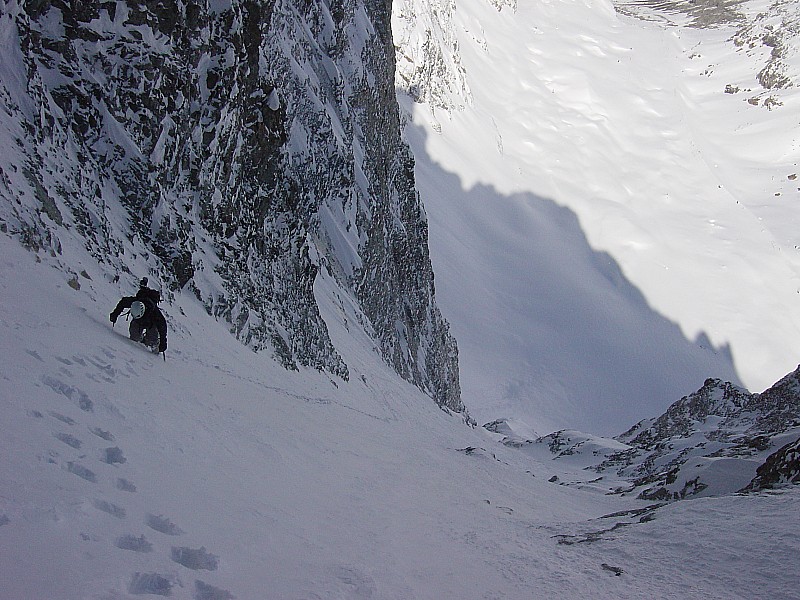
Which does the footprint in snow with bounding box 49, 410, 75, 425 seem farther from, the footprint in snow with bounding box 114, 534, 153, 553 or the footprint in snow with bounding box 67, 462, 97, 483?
the footprint in snow with bounding box 114, 534, 153, 553

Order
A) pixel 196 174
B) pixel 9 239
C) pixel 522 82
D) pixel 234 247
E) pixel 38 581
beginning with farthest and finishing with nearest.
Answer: pixel 522 82
pixel 234 247
pixel 196 174
pixel 9 239
pixel 38 581

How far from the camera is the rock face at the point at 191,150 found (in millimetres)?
10156

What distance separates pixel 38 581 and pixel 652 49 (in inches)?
4371

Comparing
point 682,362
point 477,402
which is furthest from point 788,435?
point 682,362

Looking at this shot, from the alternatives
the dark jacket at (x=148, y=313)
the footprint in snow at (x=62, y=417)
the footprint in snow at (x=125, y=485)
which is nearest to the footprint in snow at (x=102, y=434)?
the footprint in snow at (x=62, y=417)

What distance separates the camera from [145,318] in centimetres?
832

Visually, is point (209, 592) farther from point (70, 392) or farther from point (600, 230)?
point (600, 230)

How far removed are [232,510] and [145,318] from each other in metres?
4.18

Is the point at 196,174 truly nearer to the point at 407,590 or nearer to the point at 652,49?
the point at 407,590

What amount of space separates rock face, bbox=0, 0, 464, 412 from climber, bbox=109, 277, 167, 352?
4.37 feet

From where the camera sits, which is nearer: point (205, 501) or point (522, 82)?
point (205, 501)

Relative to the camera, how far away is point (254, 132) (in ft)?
51.9

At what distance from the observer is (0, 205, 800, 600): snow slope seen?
148 inches

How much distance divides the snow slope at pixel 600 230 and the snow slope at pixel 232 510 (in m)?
32.2
